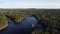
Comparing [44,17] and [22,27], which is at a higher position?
[44,17]

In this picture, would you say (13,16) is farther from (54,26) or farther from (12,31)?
(54,26)

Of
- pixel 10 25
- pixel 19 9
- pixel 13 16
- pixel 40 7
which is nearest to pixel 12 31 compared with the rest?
pixel 10 25

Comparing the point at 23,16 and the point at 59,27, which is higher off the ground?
the point at 23,16

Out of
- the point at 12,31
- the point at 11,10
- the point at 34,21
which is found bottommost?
the point at 12,31
